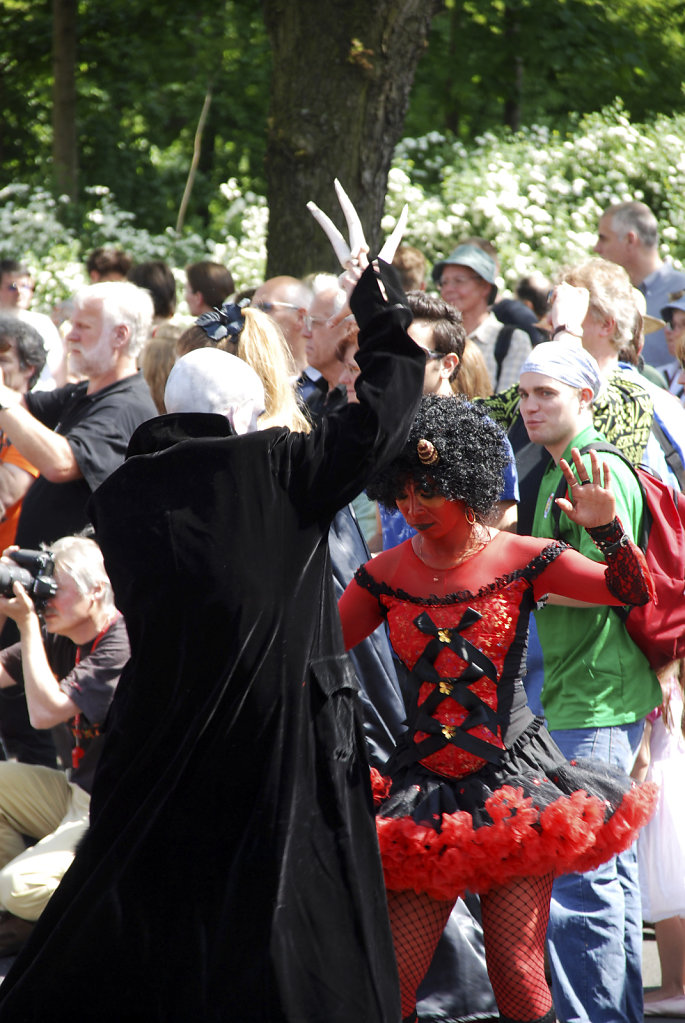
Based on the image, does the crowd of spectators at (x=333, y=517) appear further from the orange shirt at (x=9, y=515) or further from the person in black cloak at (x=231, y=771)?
the person in black cloak at (x=231, y=771)

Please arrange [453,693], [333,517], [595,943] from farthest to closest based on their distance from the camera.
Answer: [595,943], [453,693], [333,517]

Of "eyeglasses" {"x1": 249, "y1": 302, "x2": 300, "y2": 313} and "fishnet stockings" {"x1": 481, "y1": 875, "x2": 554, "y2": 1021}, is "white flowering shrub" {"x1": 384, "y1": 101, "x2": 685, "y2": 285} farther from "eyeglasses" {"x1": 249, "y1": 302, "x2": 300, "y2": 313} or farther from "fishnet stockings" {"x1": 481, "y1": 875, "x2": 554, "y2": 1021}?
"fishnet stockings" {"x1": 481, "y1": 875, "x2": 554, "y2": 1021}

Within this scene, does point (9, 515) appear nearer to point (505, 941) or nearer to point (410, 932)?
point (410, 932)

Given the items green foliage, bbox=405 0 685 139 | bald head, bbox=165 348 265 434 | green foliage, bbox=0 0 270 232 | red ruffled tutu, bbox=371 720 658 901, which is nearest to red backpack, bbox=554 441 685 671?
red ruffled tutu, bbox=371 720 658 901

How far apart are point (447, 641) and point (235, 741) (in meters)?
0.76

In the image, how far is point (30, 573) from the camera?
426 cm

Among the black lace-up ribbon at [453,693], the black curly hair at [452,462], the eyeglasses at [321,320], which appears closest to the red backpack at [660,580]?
the black curly hair at [452,462]

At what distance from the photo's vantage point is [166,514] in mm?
2887

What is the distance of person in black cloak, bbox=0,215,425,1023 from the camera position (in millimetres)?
2766

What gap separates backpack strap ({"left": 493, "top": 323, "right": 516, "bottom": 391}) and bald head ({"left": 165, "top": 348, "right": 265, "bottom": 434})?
13.0 feet

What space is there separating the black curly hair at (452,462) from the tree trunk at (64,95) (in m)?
13.4

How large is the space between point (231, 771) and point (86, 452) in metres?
2.50

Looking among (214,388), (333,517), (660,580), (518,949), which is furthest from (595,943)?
(214,388)

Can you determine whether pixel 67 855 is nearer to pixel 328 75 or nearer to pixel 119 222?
pixel 328 75
